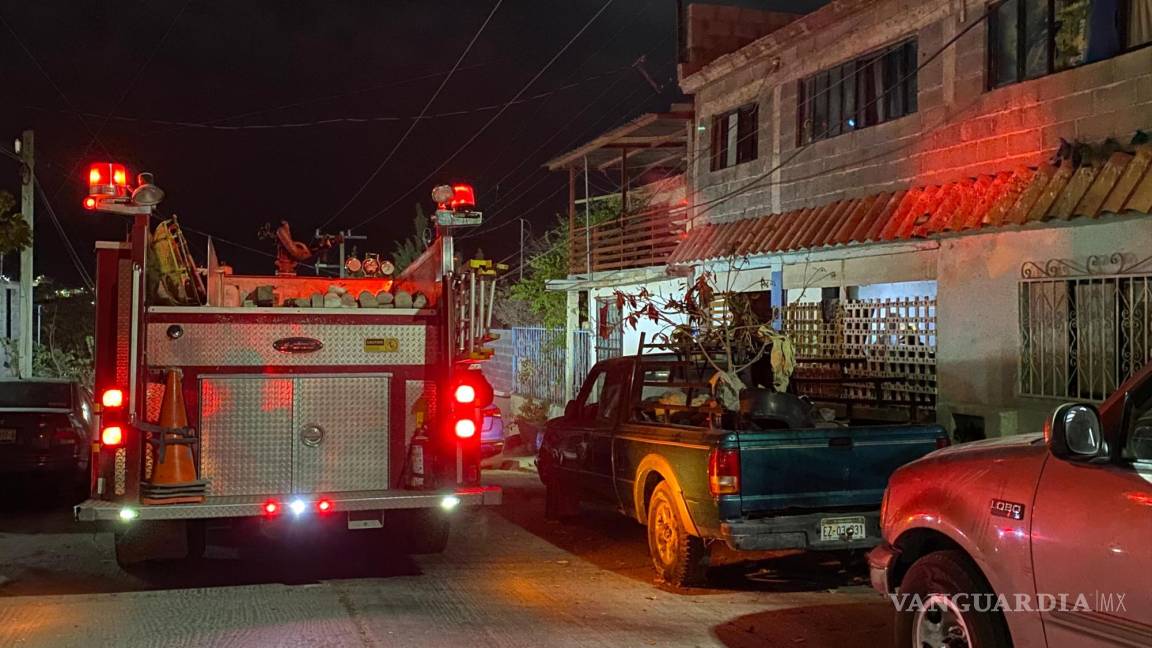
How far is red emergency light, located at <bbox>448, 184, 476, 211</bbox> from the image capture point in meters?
7.89

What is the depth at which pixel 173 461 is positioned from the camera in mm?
7020

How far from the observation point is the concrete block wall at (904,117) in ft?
35.3

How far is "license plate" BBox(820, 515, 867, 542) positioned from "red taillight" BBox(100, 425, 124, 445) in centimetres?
466

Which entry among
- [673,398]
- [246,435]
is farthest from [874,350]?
[246,435]

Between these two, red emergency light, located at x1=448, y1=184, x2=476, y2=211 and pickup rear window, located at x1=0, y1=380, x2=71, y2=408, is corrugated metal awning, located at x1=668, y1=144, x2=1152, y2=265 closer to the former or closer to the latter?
red emergency light, located at x1=448, y1=184, x2=476, y2=211

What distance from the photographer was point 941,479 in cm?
463

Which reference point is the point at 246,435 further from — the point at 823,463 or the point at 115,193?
the point at 823,463

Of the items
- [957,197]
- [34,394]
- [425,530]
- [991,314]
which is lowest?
[425,530]

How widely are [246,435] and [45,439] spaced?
517 cm

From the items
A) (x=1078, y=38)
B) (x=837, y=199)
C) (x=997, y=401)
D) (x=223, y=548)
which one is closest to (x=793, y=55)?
(x=837, y=199)

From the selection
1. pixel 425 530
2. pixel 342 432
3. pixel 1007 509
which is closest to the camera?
pixel 1007 509

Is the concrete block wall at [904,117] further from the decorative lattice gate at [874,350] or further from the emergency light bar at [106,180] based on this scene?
the emergency light bar at [106,180]

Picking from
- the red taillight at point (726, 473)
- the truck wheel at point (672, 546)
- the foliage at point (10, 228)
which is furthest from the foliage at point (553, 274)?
the red taillight at point (726, 473)

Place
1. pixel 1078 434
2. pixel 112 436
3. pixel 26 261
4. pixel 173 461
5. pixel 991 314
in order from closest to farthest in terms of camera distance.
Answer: pixel 1078 434
pixel 112 436
pixel 173 461
pixel 991 314
pixel 26 261
